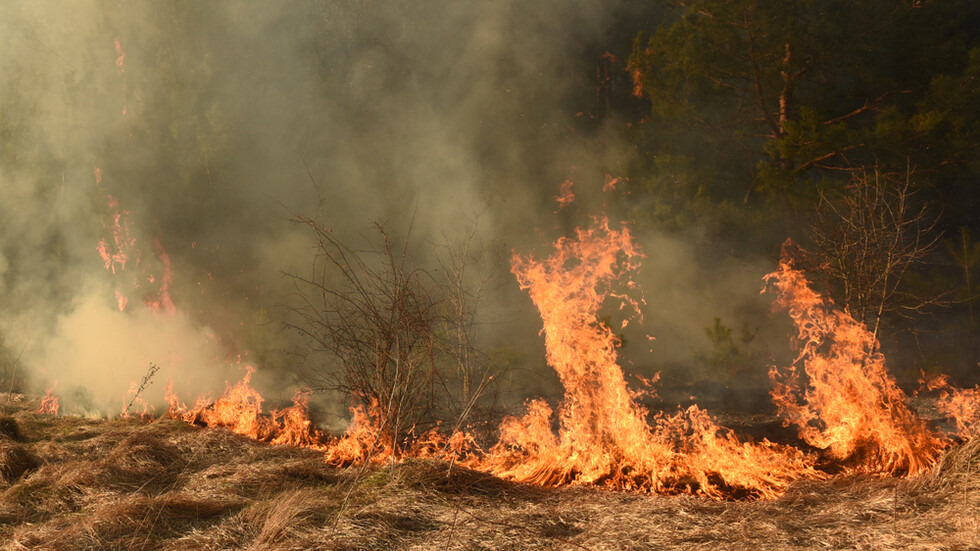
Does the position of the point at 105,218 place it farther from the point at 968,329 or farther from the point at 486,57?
the point at 968,329

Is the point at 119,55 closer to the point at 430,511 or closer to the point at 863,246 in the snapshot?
the point at 430,511

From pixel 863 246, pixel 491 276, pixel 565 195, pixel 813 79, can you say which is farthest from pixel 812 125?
pixel 491 276

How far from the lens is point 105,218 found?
13.4 meters

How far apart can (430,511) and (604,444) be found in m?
2.35

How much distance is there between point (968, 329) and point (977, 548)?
372 inches

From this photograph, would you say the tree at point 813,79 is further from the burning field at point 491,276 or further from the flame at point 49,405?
the flame at point 49,405

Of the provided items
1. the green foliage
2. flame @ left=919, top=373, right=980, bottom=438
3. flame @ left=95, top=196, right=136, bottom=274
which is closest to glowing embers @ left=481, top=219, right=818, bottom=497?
the green foliage

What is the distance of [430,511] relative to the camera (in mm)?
4492

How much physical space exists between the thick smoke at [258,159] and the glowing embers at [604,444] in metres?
3.19

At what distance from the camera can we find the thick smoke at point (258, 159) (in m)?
11.4

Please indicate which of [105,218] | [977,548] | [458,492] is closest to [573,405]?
[458,492]

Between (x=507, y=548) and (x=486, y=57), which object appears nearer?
(x=507, y=548)

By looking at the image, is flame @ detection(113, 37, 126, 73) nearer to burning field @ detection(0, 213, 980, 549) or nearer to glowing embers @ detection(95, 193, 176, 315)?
glowing embers @ detection(95, 193, 176, 315)

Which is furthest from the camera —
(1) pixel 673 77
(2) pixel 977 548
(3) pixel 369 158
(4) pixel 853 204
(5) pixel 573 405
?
(3) pixel 369 158
